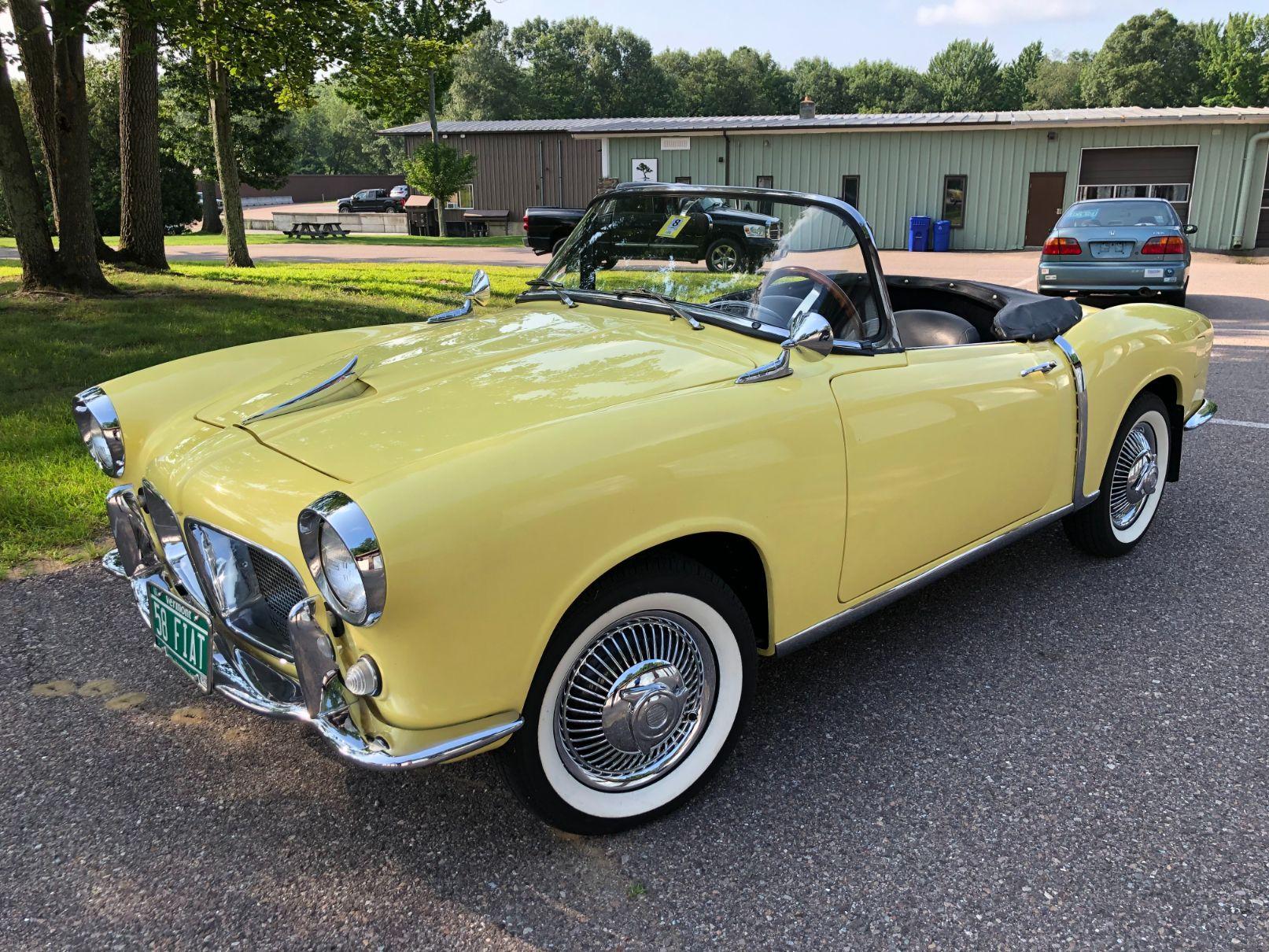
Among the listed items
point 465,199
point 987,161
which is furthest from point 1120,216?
point 465,199

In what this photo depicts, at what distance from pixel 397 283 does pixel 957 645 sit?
1181 cm

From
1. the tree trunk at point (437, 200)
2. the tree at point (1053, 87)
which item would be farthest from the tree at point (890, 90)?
the tree trunk at point (437, 200)

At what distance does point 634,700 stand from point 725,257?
1.58m

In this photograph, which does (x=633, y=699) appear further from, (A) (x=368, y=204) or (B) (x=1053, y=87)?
(B) (x=1053, y=87)

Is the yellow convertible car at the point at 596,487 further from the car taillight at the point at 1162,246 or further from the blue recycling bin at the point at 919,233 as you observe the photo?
the blue recycling bin at the point at 919,233

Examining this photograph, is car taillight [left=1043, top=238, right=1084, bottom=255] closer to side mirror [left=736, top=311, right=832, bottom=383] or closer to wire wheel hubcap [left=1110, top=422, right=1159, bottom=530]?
wire wheel hubcap [left=1110, top=422, right=1159, bottom=530]

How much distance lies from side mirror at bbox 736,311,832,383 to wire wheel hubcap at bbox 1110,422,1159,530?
6.19ft

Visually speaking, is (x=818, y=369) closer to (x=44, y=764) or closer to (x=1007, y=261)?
(x=44, y=764)

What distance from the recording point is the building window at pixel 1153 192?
23.9m

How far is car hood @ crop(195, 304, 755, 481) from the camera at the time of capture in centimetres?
219

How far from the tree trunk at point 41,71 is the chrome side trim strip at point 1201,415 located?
11023mm

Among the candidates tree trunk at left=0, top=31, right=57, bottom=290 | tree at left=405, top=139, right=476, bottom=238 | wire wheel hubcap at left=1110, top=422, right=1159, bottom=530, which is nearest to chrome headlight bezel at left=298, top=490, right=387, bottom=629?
wire wheel hubcap at left=1110, top=422, right=1159, bottom=530

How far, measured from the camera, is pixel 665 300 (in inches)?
122

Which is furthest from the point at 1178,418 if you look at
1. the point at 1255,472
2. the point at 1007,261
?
the point at 1007,261
